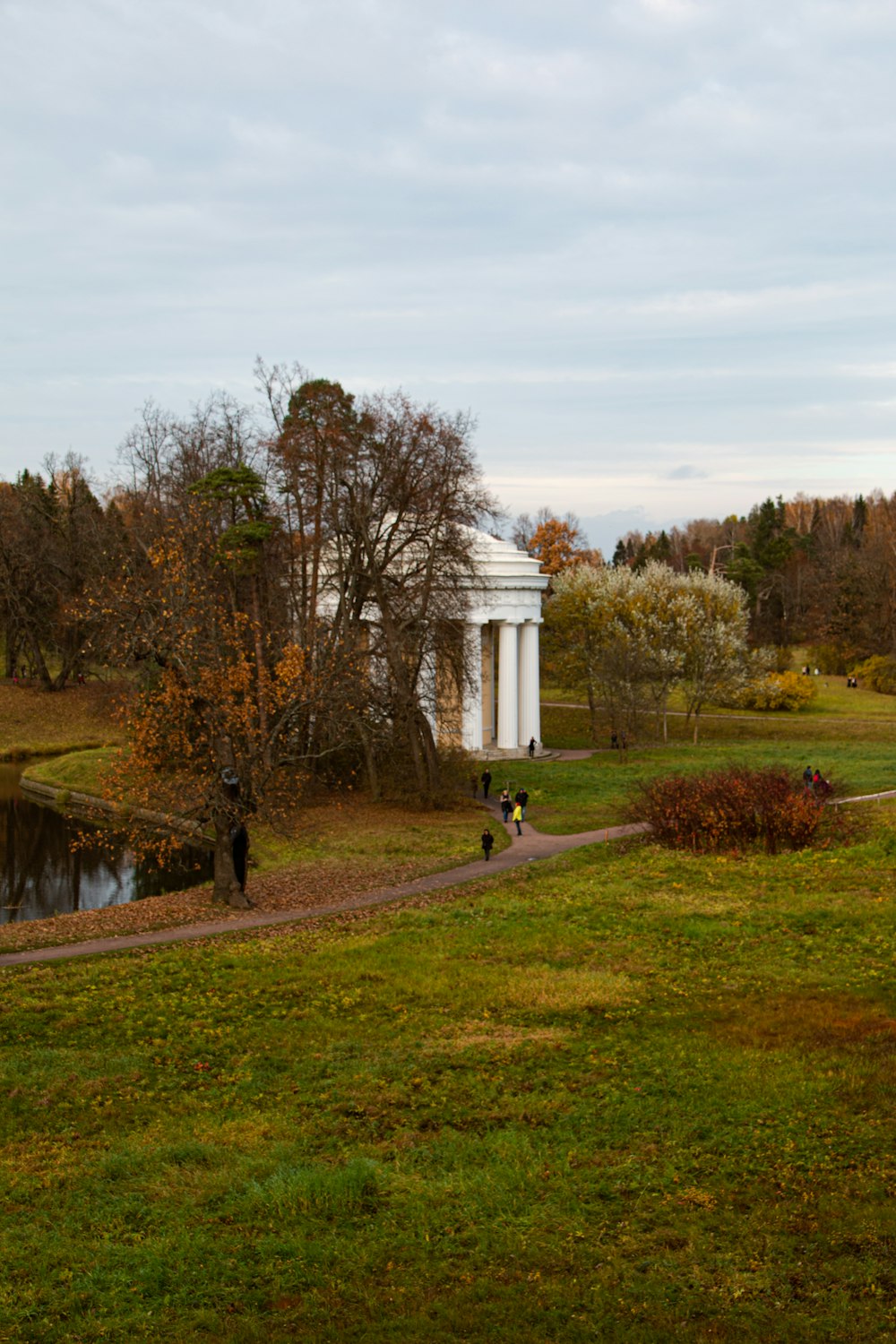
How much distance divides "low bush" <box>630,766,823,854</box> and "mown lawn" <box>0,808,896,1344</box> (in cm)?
772

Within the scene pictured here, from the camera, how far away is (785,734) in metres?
61.9

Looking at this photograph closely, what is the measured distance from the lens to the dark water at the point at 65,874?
94.8 ft

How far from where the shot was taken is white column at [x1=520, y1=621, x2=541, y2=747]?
2095 inches

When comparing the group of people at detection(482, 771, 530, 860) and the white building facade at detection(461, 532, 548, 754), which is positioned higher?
the white building facade at detection(461, 532, 548, 754)

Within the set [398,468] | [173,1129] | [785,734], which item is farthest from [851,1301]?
[785,734]

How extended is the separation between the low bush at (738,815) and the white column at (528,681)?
25082 mm

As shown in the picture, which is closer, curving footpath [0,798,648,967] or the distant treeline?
curving footpath [0,798,648,967]

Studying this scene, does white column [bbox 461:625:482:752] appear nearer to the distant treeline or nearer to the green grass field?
the green grass field

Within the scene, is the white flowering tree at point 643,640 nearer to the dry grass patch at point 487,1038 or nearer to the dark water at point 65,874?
the dark water at point 65,874

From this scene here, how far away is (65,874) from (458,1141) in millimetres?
24955

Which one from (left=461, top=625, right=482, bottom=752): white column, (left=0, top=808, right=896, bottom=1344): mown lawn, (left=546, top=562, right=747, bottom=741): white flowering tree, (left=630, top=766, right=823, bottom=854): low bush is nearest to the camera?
(left=0, top=808, right=896, bottom=1344): mown lawn

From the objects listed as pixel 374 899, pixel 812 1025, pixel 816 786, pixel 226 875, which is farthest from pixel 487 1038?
pixel 816 786

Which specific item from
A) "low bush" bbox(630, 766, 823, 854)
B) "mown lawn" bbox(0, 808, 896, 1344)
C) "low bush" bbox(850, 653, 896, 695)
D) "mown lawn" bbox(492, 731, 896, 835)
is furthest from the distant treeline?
"mown lawn" bbox(0, 808, 896, 1344)

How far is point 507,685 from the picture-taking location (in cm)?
5250
